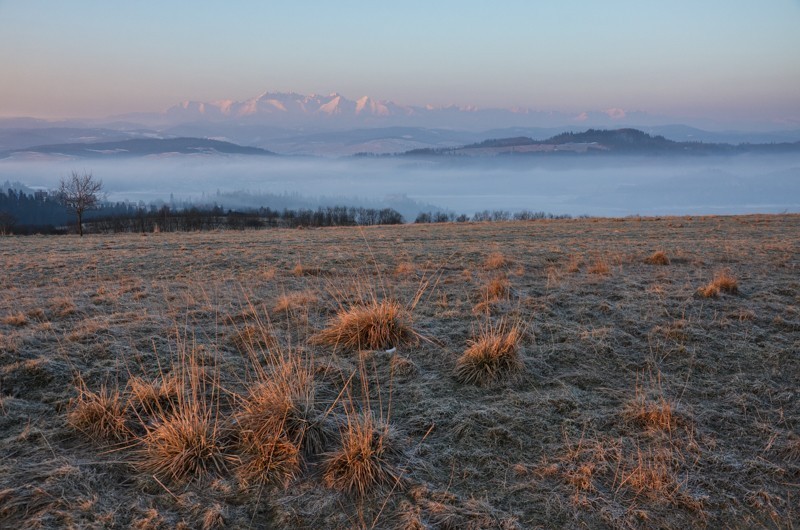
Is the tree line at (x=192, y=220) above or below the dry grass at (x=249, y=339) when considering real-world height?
above

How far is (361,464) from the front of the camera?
10.2ft

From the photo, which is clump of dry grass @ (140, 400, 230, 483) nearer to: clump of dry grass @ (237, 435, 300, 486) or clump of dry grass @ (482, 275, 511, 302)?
clump of dry grass @ (237, 435, 300, 486)

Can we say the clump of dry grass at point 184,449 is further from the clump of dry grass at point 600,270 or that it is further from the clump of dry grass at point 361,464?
the clump of dry grass at point 600,270

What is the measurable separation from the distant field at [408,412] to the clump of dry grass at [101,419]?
0.7 inches

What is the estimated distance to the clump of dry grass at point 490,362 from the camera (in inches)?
181

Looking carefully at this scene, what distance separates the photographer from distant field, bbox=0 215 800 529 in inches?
115

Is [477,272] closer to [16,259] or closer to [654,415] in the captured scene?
[654,415]

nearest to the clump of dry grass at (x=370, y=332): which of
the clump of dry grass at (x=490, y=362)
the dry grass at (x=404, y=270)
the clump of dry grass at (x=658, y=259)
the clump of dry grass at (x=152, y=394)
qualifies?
the clump of dry grass at (x=490, y=362)

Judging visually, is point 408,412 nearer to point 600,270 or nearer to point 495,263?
point 600,270

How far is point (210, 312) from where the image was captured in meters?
6.69

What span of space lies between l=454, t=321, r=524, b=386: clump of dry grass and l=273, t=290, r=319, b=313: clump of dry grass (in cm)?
276

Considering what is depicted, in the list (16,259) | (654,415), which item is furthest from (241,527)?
(16,259)

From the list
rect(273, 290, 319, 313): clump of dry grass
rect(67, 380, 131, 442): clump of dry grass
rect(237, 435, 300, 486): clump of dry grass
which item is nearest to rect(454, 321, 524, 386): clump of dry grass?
rect(237, 435, 300, 486): clump of dry grass

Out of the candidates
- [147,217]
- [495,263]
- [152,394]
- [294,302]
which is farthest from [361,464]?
[147,217]
